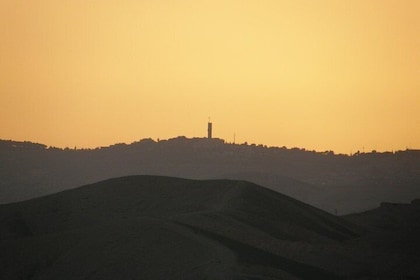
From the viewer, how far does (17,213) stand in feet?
202

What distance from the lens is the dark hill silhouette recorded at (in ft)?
500

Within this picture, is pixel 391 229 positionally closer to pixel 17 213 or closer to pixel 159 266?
pixel 17 213

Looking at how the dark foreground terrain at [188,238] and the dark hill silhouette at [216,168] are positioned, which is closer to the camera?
the dark foreground terrain at [188,238]

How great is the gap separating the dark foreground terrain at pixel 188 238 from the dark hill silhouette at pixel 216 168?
82996 mm

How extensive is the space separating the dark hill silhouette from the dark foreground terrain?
83.0 metres

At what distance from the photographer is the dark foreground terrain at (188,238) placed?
44125 mm

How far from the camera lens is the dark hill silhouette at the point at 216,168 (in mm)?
152250

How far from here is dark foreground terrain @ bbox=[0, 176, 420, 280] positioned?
145ft

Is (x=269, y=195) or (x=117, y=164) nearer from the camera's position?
(x=269, y=195)

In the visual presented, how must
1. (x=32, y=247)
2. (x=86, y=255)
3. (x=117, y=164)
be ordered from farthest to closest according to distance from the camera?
(x=117, y=164)
(x=32, y=247)
(x=86, y=255)

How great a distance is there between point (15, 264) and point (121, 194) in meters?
15.5

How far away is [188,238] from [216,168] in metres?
123

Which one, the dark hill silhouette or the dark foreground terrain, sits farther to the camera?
the dark hill silhouette

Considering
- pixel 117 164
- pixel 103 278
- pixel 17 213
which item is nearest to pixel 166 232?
pixel 103 278
